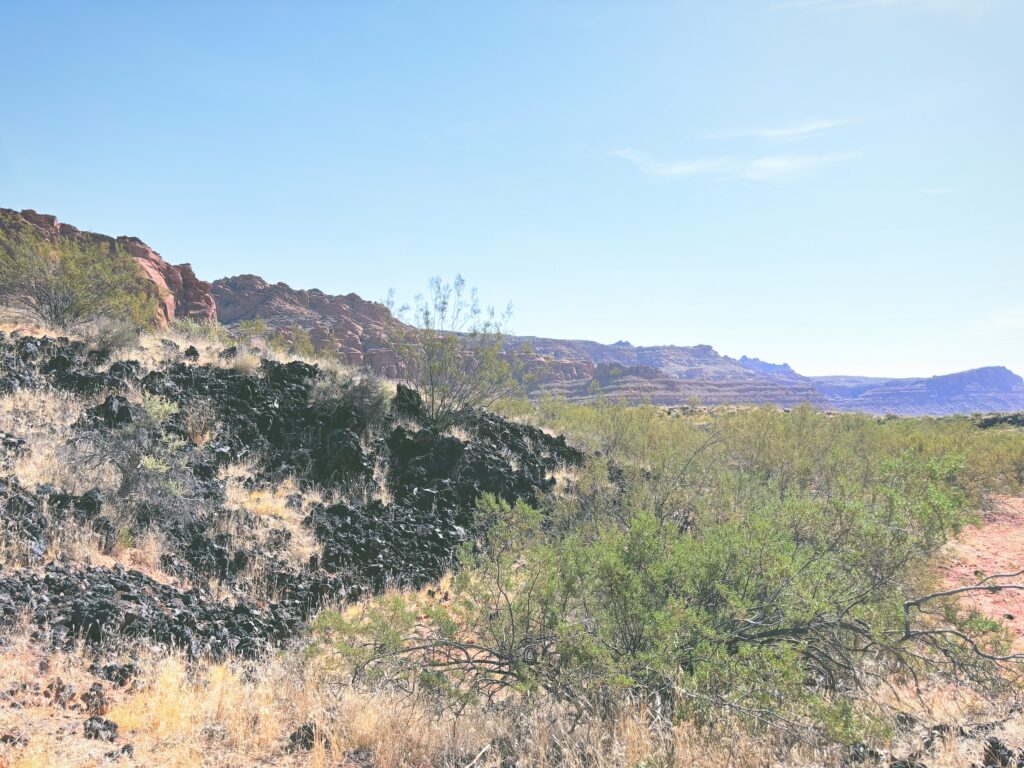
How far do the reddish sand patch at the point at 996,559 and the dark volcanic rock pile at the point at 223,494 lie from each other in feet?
25.6

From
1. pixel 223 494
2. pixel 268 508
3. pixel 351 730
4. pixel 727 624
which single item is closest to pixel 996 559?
pixel 727 624

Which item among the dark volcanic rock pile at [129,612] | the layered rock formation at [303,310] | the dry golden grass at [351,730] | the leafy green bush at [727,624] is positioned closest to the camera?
the dry golden grass at [351,730]

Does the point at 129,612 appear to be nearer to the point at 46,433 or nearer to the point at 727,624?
the point at 46,433

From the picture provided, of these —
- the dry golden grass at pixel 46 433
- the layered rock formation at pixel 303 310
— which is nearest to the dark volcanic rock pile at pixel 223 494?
the dry golden grass at pixel 46 433

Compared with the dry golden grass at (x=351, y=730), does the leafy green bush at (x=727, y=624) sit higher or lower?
higher

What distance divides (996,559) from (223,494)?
14777 mm

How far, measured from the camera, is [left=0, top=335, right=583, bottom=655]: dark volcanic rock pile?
5.50m

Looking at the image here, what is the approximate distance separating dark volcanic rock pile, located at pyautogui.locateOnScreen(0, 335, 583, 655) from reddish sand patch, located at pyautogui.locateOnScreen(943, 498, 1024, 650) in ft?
25.6

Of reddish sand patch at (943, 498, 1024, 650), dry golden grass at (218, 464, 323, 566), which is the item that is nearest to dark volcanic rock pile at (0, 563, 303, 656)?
dry golden grass at (218, 464, 323, 566)

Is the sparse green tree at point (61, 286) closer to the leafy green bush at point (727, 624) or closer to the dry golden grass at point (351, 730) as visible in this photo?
the dry golden grass at point (351, 730)

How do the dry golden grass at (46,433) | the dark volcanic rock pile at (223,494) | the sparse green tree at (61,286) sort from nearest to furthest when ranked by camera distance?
the dark volcanic rock pile at (223,494) < the dry golden grass at (46,433) < the sparse green tree at (61,286)

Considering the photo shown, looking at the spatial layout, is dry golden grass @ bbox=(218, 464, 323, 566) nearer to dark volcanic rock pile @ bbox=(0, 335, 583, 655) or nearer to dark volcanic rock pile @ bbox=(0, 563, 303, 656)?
dark volcanic rock pile @ bbox=(0, 335, 583, 655)

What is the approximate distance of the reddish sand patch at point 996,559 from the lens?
7.83 meters

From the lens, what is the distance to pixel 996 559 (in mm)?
10672
